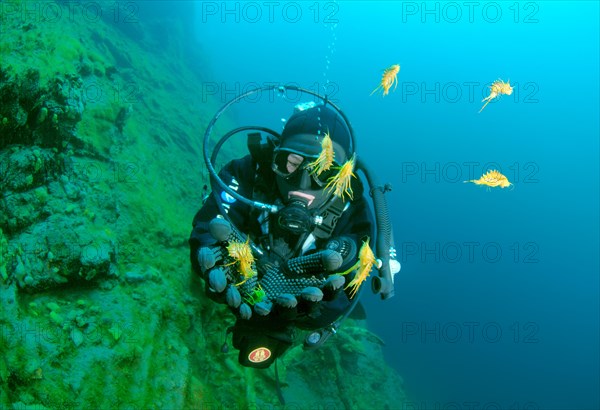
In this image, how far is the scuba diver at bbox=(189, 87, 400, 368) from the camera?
2.20m

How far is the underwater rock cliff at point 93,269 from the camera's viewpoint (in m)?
2.16


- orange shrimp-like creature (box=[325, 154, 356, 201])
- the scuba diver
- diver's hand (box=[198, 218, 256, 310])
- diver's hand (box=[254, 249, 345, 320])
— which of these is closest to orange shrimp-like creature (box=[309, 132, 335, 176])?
the scuba diver

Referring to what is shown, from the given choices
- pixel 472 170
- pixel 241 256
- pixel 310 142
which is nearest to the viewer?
pixel 241 256

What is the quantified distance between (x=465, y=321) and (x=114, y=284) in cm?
3122

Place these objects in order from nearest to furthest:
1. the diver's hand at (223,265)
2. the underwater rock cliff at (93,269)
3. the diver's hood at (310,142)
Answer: the diver's hand at (223,265) → the underwater rock cliff at (93,269) → the diver's hood at (310,142)

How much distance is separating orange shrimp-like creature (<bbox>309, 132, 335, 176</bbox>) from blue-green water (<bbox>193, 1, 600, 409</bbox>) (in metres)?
2.66

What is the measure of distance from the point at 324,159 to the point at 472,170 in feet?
217

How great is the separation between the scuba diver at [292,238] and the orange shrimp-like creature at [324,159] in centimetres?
1

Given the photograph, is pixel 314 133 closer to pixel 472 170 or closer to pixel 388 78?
pixel 388 78

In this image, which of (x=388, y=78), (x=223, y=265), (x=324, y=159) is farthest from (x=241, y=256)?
(x=388, y=78)

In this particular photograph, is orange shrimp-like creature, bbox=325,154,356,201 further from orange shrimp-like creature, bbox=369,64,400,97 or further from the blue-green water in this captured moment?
the blue-green water

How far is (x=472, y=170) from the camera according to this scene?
60406 mm

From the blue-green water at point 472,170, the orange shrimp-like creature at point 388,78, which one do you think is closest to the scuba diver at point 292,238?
the orange shrimp-like creature at point 388,78

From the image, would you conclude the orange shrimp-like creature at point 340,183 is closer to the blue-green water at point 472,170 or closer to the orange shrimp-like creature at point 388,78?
the orange shrimp-like creature at point 388,78
